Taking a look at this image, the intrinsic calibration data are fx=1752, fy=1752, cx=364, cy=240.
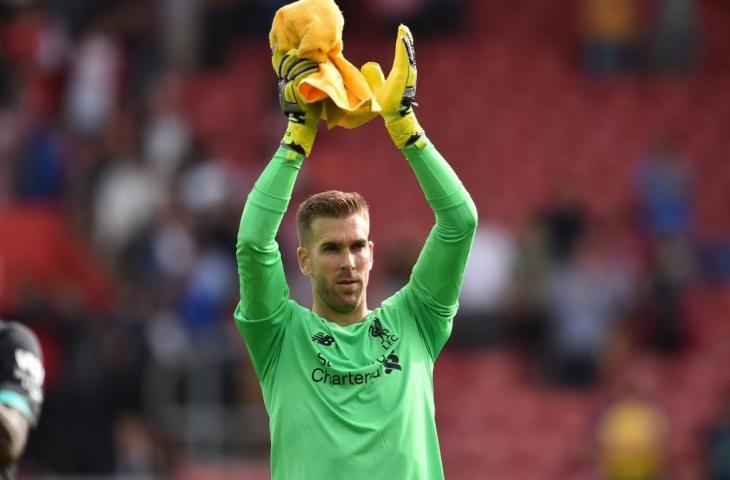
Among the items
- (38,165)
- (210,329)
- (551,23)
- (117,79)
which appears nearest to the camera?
(210,329)

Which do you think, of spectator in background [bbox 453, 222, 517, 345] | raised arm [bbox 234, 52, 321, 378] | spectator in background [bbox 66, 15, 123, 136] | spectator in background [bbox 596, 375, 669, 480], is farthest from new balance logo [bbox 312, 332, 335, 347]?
spectator in background [bbox 66, 15, 123, 136]

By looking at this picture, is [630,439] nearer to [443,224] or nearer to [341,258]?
[443,224]

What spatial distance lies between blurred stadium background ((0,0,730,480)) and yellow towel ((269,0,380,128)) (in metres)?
7.63

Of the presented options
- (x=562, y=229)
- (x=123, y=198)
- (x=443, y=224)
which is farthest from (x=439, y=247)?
(x=123, y=198)

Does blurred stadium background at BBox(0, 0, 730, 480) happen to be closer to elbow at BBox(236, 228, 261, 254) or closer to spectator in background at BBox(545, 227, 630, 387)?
spectator in background at BBox(545, 227, 630, 387)

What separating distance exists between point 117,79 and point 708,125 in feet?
20.2

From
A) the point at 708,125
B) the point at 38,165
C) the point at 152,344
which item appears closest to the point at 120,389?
the point at 152,344

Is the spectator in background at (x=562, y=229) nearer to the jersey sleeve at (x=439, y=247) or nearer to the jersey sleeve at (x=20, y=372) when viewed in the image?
the jersey sleeve at (x=439, y=247)

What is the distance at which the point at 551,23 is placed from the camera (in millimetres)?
19547

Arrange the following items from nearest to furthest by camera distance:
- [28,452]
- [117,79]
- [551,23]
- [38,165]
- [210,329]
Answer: [28,452] → [210,329] → [38,165] → [117,79] → [551,23]

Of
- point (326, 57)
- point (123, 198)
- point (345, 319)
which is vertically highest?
point (123, 198)

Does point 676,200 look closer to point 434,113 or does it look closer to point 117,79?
point 434,113

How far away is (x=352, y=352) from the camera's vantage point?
5523 millimetres

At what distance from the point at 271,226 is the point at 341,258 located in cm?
26
